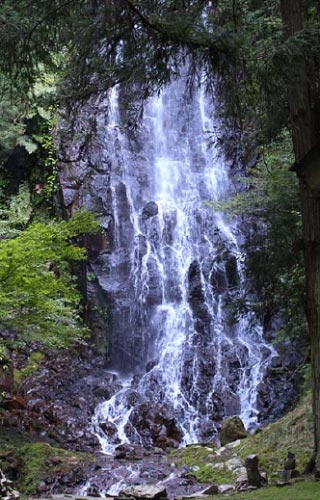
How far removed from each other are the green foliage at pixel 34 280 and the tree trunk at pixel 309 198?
3.49m

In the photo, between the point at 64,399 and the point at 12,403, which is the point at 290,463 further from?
the point at 64,399

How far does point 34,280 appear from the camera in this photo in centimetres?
732

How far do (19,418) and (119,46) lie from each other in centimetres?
917

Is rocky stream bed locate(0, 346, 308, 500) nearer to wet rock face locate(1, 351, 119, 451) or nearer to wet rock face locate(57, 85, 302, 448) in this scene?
wet rock face locate(1, 351, 119, 451)

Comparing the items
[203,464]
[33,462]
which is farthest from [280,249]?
[33,462]

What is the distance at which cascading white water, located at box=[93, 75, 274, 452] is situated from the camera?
13.2 m

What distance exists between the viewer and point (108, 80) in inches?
207

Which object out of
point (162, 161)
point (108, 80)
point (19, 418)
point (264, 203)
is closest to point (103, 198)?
point (162, 161)

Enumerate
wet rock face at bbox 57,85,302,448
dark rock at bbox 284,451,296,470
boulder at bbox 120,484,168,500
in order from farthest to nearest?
wet rock face at bbox 57,85,302,448 → boulder at bbox 120,484,168,500 → dark rock at bbox 284,451,296,470

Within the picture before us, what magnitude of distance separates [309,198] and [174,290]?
447 inches

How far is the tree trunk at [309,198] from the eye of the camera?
5.29m

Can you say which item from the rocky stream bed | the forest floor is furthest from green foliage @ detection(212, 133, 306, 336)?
the rocky stream bed

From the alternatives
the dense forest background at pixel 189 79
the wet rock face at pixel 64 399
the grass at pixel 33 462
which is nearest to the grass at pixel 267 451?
the dense forest background at pixel 189 79

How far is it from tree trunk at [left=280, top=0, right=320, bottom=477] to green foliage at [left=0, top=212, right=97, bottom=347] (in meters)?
3.49
